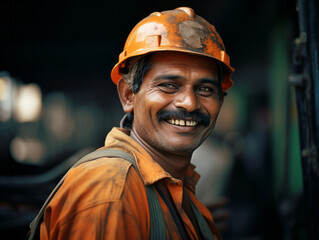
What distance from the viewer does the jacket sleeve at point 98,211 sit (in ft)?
4.09

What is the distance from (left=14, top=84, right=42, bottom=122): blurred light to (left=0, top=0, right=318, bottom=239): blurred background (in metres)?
0.02

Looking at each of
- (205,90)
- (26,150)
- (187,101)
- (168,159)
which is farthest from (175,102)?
(26,150)

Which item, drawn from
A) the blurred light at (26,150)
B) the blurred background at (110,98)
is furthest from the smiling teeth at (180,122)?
the blurred light at (26,150)

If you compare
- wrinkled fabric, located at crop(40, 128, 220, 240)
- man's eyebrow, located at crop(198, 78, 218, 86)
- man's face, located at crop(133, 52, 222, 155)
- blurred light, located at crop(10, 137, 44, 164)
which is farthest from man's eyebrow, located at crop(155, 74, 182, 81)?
blurred light, located at crop(10, 137, 44, 164)

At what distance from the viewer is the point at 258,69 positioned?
284 inches

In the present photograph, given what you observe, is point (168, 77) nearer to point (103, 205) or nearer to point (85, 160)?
point (85, 160)

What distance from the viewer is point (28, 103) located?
7.02m

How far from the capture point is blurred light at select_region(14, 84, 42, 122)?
689 centimetres

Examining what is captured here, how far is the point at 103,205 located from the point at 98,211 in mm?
32

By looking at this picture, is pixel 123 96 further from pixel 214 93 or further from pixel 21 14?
pixel 21 14

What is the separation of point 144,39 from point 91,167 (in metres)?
0.85

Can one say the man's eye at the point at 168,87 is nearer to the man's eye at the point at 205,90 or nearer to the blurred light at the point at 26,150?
the man's eye at the point at 205,90

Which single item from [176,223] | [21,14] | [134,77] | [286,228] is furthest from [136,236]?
[21,14]

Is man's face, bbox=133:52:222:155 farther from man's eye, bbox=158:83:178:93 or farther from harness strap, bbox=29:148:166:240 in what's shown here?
harness strap, bbox=29:148:166:240
